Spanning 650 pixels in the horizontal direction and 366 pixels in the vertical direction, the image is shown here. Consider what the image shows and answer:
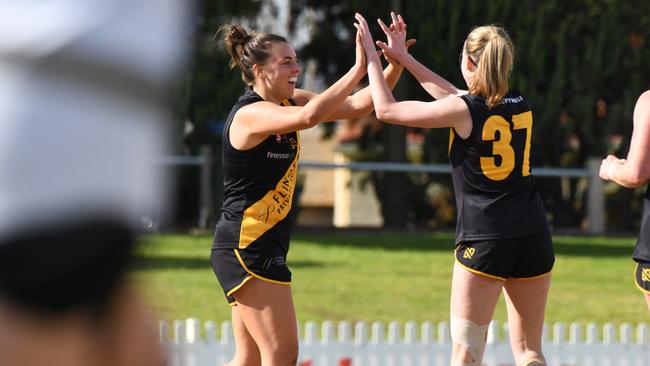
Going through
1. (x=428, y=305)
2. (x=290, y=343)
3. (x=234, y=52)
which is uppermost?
(x=234, y=52)

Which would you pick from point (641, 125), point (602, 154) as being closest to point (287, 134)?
point (641, 125)

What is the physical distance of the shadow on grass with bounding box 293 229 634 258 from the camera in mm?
15148

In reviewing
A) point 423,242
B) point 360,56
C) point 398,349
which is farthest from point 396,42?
point 423,242

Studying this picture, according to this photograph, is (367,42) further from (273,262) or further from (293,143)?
(273,262)

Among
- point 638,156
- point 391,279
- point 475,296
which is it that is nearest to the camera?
point 638,156

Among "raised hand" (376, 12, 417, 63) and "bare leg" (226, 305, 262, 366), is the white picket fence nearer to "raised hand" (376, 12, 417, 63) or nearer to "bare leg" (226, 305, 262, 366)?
"bare leg" (226, 305, 262, 366)

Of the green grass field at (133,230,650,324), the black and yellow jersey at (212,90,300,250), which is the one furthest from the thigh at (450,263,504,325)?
the green grass field at (133,230,650,324)

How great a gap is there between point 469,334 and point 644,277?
0.82 metres

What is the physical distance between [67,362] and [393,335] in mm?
7322

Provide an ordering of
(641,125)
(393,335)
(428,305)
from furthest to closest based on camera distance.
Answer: (428,305), (393,335), (641,125)

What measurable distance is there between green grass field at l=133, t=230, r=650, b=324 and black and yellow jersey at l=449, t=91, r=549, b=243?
14.7ft

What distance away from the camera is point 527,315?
5645mm

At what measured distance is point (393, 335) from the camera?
26.3 feet

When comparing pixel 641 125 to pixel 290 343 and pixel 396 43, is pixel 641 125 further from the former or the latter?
pixel 290 343
